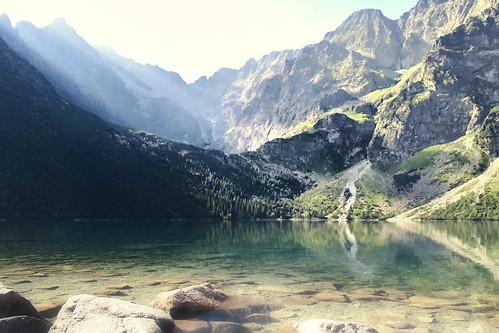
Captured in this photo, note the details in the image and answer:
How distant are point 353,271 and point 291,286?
729 inches

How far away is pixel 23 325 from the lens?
73.3ft

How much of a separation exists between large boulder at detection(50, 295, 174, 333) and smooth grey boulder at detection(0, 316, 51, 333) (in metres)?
1.91

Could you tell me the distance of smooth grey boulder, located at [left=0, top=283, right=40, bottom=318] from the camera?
77.9ft

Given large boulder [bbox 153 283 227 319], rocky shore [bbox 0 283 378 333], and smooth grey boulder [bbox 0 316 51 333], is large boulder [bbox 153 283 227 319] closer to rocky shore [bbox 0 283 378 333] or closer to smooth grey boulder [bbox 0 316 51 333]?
rocky shore [bbox 0 283 378 333]

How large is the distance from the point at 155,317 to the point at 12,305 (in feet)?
29.1

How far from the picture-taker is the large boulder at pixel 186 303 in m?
29.4

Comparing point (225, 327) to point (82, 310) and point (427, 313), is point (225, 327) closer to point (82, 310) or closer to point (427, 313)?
point (82, 310)

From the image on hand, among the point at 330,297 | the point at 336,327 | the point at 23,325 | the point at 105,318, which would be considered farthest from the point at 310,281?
the point at 23,325

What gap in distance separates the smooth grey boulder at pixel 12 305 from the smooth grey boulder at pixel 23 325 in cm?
188

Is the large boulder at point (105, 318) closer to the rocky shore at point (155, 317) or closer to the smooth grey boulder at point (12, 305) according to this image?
the rocky shore at point (155, 317)

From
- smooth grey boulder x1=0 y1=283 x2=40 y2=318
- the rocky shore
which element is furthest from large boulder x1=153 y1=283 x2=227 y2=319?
smooth grey boulder x1=0 y1=283 x2=40 y2=318

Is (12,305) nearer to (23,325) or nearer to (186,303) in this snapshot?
(23,325)

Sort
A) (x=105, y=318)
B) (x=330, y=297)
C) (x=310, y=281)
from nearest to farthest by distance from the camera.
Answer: (x=105, y=318), (x=330, y=297), (x=310, y=281)

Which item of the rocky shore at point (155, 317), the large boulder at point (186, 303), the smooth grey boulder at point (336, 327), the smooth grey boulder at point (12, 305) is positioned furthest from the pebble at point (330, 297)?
the smooth grey boulder at point (12, 305)
